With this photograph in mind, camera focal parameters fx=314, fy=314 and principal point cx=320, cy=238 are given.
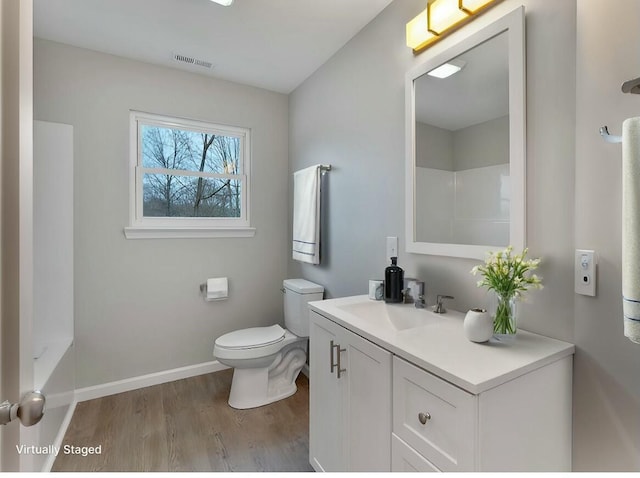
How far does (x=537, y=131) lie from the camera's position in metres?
1.12

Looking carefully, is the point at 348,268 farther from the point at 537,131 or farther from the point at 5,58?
the point at 5,58

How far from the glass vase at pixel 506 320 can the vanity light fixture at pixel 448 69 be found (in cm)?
102

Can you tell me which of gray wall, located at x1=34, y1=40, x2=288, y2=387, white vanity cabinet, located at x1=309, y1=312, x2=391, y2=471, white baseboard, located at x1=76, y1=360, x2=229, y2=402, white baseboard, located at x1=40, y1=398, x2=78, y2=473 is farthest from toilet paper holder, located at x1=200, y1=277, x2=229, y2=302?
white vanity cabinet, located at x1=309, y1=312, x2=391, y2=471

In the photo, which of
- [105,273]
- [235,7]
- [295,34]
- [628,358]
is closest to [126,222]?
[105,273]

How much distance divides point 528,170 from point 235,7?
177 centimetres

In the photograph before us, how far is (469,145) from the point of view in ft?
4.52

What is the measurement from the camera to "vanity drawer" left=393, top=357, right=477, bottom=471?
79cm

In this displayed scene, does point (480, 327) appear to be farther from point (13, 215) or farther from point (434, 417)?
point (13, 215)

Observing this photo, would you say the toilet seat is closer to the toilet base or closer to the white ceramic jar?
the toilet base

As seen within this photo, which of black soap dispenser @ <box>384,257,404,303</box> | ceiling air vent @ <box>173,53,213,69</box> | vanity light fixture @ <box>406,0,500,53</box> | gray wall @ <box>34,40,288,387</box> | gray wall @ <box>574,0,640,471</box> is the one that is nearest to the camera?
gray wall @ <box>574,0,640,471</box>

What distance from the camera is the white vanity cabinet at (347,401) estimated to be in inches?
42.6

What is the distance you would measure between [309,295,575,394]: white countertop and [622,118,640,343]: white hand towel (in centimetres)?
26

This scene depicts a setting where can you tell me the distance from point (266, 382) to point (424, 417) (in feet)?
5.15

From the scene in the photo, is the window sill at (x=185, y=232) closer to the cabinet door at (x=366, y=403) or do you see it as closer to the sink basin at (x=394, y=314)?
the sink basin at (x=394, y=314)
